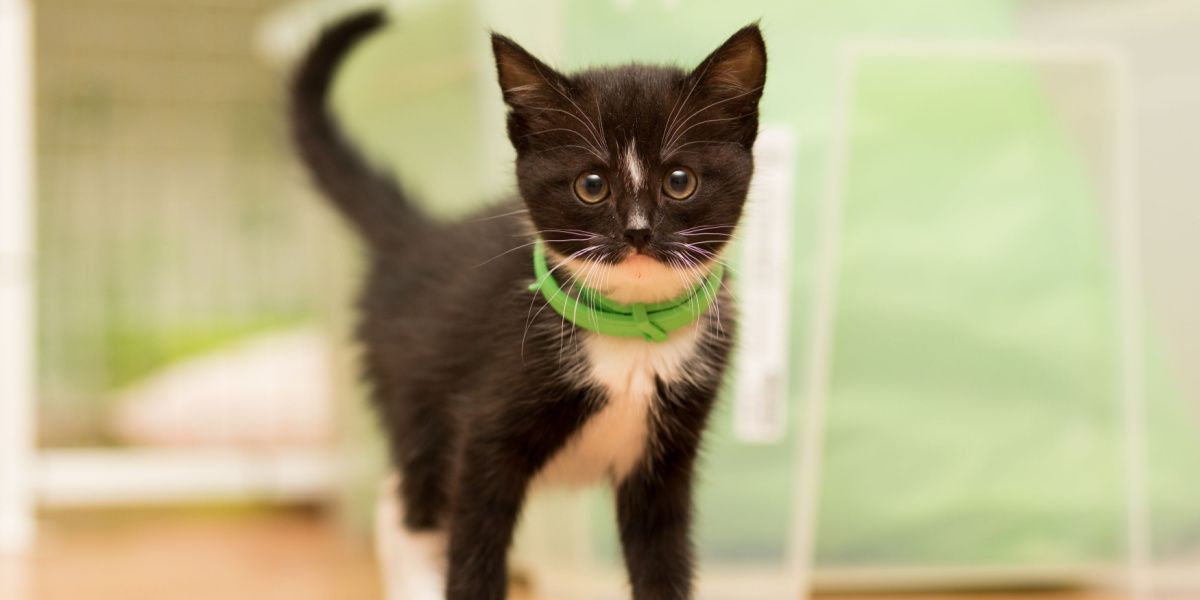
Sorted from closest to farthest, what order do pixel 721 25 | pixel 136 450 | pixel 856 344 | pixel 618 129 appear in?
pixel 618 129 < pixel 721 25 < pixel 856 344 < pixel 136 450

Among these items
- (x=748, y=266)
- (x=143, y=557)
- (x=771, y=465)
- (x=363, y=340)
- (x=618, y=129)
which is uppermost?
(x=618, y=129)

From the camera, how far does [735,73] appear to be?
3.05 ft

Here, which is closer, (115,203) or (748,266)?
(748,266)

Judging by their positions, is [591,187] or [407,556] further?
[407,556]

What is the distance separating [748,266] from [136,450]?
4.55 ft

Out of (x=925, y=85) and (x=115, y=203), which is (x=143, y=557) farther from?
(x=925, y=85)

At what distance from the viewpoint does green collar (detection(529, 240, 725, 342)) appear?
0.95 metres

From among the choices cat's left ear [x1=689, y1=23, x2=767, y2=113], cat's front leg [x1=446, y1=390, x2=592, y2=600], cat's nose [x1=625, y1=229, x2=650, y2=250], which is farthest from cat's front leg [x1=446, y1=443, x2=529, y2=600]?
cat's left ear [x1=689, y1=23, x2=767, y2=113]

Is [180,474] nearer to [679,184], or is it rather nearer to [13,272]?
[13,272]

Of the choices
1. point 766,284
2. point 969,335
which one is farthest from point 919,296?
point 766,284

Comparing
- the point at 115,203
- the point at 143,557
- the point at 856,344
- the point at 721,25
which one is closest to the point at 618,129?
the point at 721,25

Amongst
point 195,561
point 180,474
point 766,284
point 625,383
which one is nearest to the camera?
point 625,383

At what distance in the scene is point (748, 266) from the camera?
132 centimetres

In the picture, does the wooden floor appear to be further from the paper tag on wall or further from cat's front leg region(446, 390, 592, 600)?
cat's front leg region(446, 390, 592, 600)
